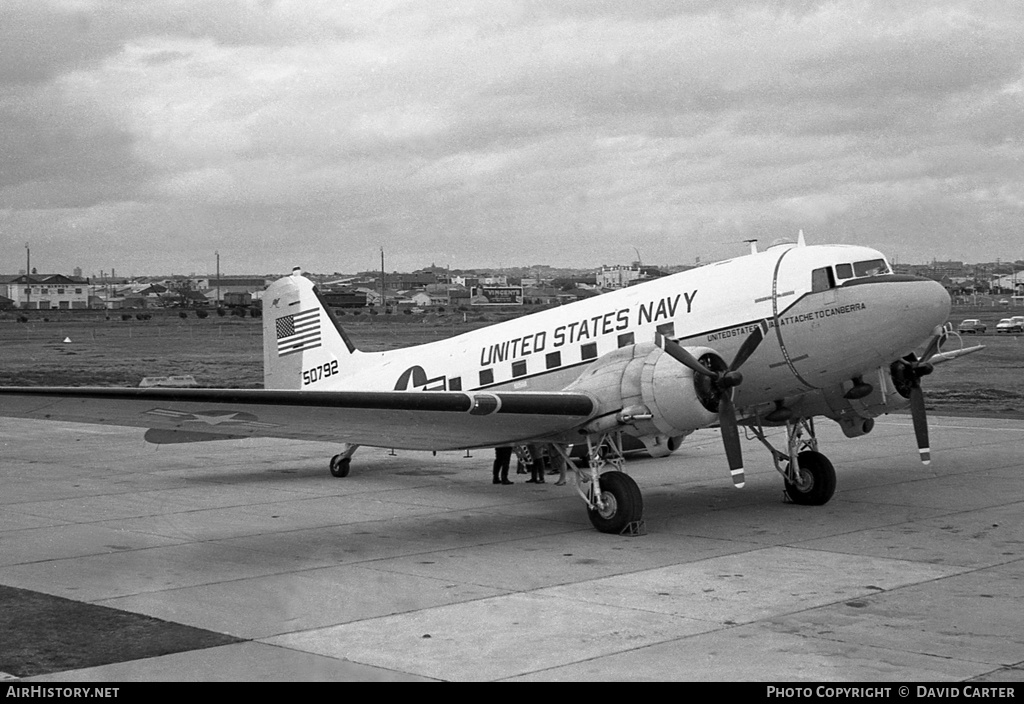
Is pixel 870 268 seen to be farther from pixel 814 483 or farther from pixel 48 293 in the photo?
pixel 48 293

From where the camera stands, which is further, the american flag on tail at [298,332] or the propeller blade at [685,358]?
the american flag on tail at [298,332]

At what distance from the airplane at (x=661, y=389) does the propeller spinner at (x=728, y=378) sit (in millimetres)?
24

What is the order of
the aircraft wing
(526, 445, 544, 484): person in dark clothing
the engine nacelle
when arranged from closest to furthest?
the aircraft wing
the engine nacelle
(526, 445, 544, 484): person in dark clothing

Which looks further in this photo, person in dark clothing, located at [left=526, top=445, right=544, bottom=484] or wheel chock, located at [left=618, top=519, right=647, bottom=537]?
person in dark clothing, located at [left=526, top=445, right=544, bottom=484]

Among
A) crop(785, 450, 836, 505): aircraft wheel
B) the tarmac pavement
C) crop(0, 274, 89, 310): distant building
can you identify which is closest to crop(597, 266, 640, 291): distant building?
the tarmac pavement

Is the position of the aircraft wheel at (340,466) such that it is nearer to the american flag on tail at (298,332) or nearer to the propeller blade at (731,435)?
the american flag on tail at (298,332)

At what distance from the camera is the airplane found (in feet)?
52.7

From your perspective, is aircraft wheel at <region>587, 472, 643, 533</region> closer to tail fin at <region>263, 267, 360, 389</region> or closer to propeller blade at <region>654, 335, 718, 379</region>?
propeller blade at <region>654, 335, 718, 379</region>

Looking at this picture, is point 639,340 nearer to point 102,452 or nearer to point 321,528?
point 321,528

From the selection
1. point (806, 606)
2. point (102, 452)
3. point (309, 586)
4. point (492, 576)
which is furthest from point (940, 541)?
point (102, 452)

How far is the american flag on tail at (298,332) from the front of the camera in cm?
2467

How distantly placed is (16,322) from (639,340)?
102 m

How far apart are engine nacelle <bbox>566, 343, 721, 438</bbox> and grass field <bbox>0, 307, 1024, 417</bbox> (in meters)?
22.8

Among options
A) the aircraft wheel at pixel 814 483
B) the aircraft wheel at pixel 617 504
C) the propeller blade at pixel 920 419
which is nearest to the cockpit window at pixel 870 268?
the propeller blade at pixel 920 419
